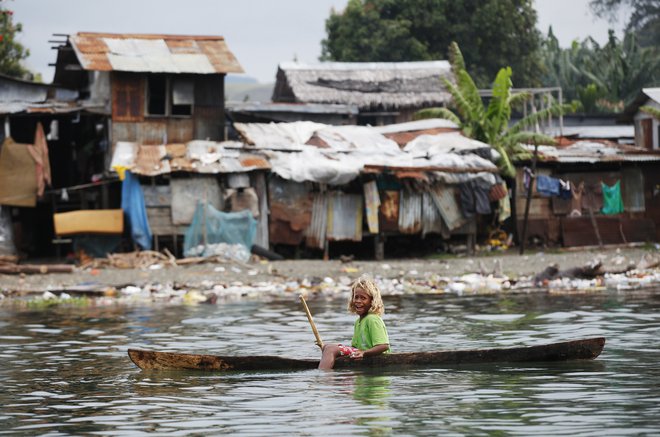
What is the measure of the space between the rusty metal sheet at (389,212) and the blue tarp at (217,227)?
332cm

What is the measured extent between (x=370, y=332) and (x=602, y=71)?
37.7 meters

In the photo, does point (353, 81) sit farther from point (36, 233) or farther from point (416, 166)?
point (36, 233)

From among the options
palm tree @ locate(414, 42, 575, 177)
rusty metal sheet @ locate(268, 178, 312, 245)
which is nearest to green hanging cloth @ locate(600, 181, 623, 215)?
palm tree @ locate(414, 42, 575, 177)

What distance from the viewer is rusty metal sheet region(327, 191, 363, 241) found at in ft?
92.7

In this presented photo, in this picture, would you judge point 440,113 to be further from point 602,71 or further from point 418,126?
point 602,71

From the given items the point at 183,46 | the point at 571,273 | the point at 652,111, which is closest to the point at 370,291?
the point at 571,273

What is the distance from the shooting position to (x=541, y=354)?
12.4m

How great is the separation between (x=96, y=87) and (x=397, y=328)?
15.6 metres

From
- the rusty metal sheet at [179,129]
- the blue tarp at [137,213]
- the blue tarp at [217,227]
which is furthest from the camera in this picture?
the rusty metal sheet at [179,129]

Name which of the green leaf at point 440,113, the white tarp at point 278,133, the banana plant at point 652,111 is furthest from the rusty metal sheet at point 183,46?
the banana plant at point 652,111

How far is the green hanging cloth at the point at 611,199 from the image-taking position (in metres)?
30.6

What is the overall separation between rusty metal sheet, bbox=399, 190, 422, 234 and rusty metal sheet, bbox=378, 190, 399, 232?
4.7 inches

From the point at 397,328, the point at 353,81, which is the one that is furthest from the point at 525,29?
the point at 397,328

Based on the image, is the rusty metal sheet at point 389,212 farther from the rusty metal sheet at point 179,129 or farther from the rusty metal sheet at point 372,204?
the rusty metal sheet at point 179,129
